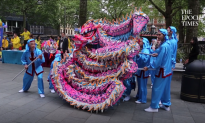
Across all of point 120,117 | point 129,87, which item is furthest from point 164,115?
point 129,87

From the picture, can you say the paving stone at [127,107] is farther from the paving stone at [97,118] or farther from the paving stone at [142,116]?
the paving stone at [97,118]

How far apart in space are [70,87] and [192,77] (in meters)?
3.18

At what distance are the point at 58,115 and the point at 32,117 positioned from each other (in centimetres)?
50

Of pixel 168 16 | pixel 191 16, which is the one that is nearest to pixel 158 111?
pixel 191 16

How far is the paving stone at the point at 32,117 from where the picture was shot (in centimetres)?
362

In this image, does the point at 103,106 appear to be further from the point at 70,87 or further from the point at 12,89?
the point at 12,89

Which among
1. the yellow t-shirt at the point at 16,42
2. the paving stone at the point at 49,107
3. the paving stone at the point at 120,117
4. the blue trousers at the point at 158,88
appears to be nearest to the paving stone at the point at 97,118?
the paving stone at the point at 120,117

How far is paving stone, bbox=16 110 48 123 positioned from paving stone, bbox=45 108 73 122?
6.1 inches

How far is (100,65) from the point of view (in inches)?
174

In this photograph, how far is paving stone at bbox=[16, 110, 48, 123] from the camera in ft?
11.9

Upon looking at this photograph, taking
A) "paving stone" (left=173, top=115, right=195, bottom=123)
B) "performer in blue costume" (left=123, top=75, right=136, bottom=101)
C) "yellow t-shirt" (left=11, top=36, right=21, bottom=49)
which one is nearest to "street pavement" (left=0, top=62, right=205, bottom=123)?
"paving stone" (left=173, top=115, right=195, bottom=123)

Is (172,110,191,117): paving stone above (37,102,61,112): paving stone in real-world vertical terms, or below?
below

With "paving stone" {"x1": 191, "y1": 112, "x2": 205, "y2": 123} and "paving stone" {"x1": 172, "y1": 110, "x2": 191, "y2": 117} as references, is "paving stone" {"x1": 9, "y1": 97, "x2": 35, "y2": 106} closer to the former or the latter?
"paving stone" {"x1": 172, "y1": 110, "x2": 191, "y2": 117}

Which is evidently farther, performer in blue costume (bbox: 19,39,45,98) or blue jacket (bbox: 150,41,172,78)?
performer in blue costume (bbox: 19,39,45,98)
